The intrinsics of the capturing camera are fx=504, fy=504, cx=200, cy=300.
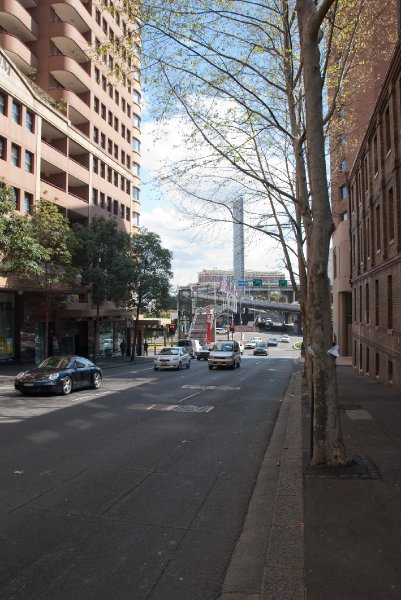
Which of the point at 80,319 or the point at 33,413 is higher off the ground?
the point at 80,319

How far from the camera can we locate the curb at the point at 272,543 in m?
3.86

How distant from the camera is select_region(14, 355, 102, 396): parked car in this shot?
16.6m

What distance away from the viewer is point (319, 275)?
7.27m

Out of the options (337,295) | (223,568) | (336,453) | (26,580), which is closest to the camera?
(26,580)

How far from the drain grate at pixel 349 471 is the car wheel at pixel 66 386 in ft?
37.8

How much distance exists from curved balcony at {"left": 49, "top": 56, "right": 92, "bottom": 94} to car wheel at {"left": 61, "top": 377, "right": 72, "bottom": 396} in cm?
2685

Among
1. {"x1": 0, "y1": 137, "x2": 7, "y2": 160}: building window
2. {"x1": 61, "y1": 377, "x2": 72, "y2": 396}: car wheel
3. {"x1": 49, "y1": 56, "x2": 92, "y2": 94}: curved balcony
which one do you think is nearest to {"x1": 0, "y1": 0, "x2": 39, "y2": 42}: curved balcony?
{"x1": 49, "y1": 56, "x2": 92, "y2": 94}: curved balcony

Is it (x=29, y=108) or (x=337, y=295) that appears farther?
(x=337, y=295)

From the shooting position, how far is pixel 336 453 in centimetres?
691

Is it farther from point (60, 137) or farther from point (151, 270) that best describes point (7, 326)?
point (60, 137)

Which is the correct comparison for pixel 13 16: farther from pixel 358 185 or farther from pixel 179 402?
pixel 179 402

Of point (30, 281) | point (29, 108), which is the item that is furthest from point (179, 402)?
point (29, 108)

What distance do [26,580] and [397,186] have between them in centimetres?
1710

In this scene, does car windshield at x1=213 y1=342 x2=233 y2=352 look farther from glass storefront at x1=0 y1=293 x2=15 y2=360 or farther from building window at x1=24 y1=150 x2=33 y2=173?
building window at x1=24 y1=150 x2=33 y2=173
